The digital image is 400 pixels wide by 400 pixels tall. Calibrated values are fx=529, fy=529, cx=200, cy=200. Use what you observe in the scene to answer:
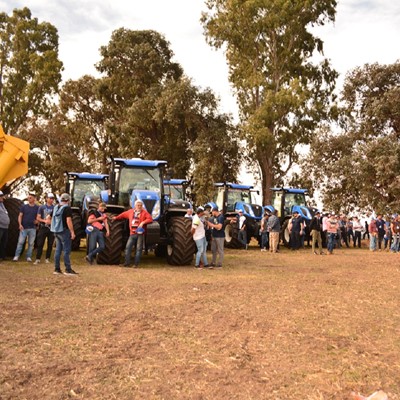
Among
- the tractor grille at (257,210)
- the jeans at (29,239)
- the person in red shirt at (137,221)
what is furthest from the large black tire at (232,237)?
the jeans at (29,239)

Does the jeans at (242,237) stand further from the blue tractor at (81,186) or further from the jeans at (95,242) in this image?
the jeans at (95,242)

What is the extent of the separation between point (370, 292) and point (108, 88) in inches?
1025

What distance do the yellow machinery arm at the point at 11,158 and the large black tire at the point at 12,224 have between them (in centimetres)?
214

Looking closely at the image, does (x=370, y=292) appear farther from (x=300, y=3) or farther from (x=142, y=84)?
(x=142, y=84)

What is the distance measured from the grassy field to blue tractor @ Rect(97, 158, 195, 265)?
2012mm

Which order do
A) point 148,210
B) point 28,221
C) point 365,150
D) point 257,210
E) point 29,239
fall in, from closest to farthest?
point 28,221 < point 29,239 < point 148,210 < point 257,210 < point 365,150

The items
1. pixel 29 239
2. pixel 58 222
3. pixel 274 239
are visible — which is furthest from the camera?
pixel 274 239

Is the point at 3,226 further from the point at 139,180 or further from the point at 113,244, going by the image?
the point at 139,180

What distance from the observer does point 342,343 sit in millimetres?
5578

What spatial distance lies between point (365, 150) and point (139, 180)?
1755cm

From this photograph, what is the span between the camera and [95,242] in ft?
40.4

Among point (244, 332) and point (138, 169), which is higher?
point (138, 169)

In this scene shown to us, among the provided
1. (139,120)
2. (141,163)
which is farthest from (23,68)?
(141,163)

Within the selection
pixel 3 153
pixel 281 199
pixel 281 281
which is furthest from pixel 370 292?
pixel 281 199
